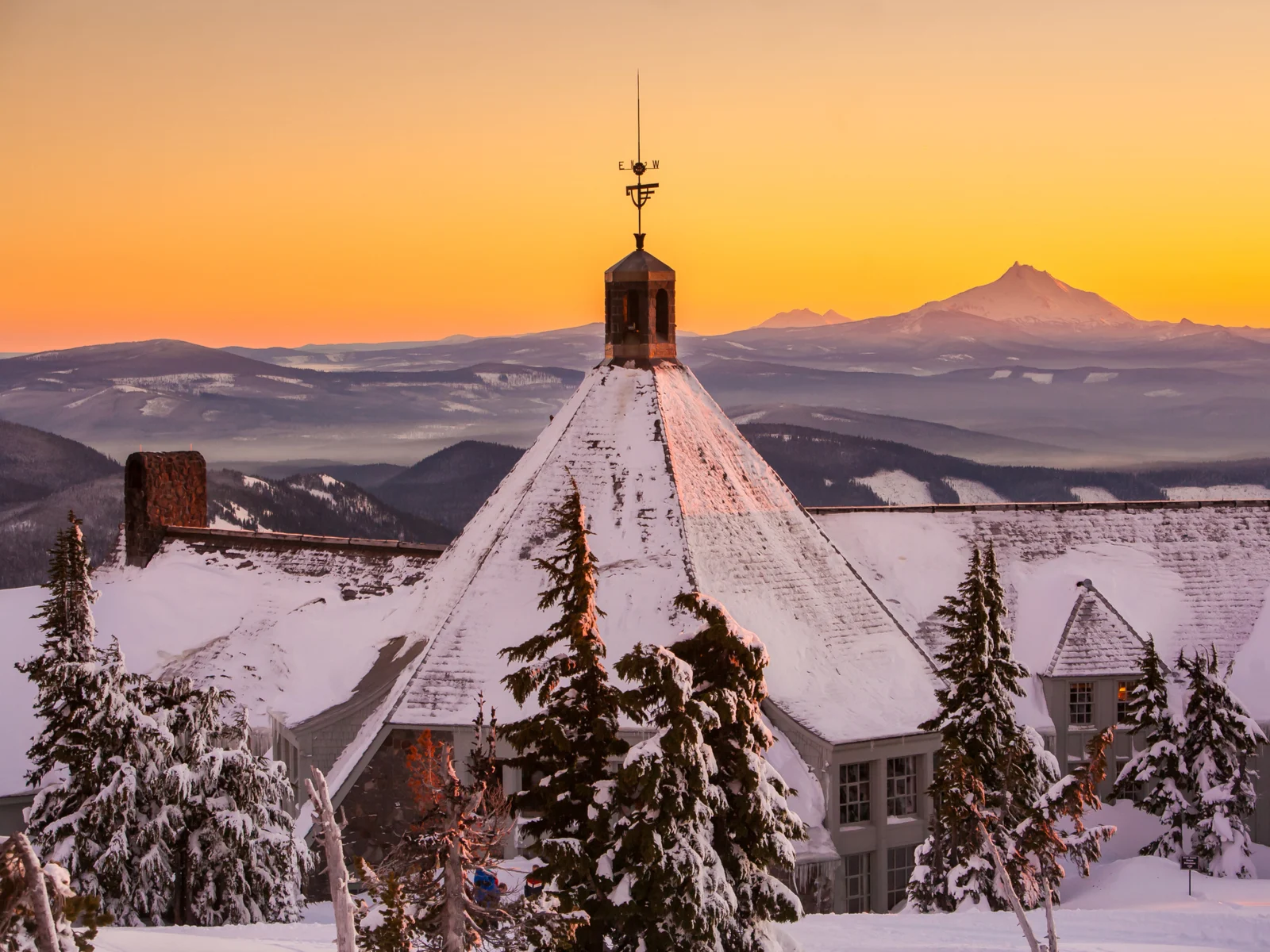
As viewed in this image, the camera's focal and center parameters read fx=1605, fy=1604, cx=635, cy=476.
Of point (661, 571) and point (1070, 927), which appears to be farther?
point (661, 571)

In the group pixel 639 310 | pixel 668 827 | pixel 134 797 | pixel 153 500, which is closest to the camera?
pixel 668 827

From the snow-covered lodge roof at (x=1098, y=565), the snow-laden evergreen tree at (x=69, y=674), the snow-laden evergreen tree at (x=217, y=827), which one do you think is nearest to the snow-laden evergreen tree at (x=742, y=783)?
the snow-laden evergreen tree at (x=217, y=827)

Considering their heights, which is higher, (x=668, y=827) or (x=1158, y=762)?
(x=668, y=827)

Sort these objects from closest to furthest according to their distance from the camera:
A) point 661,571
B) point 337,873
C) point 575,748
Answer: point 337,873 → point 575,748 → point 661,571

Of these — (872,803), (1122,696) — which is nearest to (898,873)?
(872,803)

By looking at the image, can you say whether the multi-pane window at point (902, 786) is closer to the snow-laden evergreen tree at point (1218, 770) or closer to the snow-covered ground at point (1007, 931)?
the snow-covered ground at point (1007, 931)

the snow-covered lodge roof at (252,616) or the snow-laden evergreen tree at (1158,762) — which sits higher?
the snow-covered lodge roof at (252,616)

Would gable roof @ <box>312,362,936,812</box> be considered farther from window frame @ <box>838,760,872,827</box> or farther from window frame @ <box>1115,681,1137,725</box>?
window frame @ <box>1115,681,1137,725</box>

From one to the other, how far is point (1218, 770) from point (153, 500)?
109 feet

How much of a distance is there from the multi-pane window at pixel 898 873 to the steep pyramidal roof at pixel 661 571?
3.10 metres

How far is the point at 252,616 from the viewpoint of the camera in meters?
46.4

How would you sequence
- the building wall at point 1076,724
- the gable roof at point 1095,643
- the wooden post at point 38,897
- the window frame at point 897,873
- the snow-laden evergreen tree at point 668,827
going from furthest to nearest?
the gable roof at point 1095,643
the building wall at point 1076,724
the window frame at point 897,873
the snow-laden evergreen tree at point 668,827
the wooden post at point 38,897

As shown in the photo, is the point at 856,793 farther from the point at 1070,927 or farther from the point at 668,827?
the point at 668,827

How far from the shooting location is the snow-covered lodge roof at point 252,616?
134 feet
